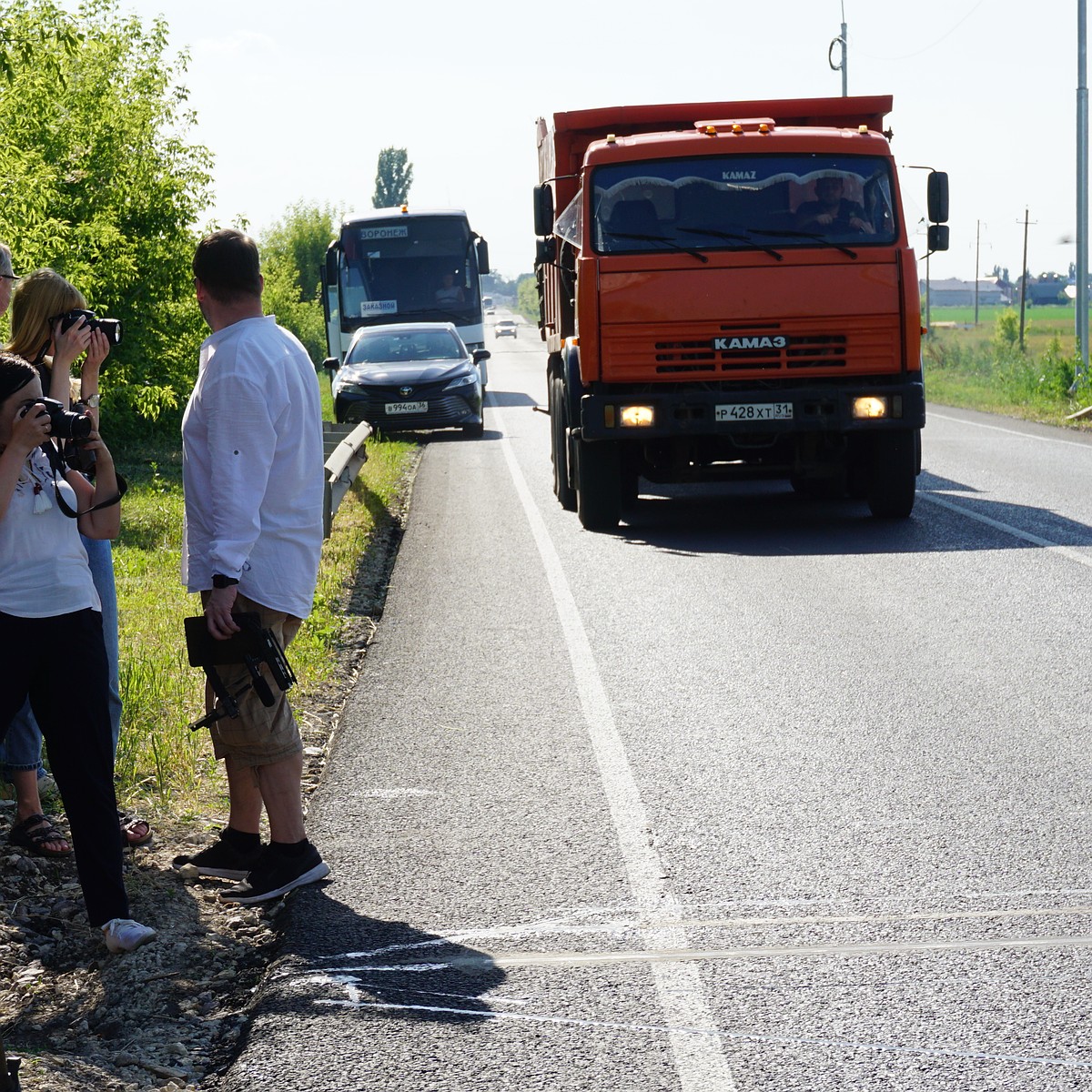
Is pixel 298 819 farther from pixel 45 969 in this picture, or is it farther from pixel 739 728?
pixel 739 728

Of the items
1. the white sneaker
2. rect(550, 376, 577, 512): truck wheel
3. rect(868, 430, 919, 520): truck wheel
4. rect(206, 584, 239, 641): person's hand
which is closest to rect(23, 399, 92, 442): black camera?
rect(206, 584, 239, 641): person's hand

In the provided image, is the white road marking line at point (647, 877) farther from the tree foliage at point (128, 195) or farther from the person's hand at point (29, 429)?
the tree foliage at point (128, 195)

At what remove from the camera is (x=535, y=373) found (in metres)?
55.4

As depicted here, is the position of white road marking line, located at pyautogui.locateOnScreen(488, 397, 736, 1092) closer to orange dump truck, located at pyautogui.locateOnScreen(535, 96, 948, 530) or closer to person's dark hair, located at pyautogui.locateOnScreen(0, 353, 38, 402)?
person's dark hair, located at pyautogui.locateOnScreen(0, 353, 38, 402)

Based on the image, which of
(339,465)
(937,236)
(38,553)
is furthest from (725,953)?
(937,236)

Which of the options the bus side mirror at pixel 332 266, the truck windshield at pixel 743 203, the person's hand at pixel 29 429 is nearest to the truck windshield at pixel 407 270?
the bus side mirror at pixel 332 266

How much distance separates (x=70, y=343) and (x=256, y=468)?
67cm

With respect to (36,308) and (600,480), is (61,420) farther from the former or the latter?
(600,480)

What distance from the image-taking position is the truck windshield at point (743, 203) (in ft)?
41.6

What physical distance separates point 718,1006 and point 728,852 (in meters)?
1.23

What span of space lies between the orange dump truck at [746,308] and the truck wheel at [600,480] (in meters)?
0.01

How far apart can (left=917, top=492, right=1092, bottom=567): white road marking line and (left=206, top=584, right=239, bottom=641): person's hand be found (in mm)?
7233

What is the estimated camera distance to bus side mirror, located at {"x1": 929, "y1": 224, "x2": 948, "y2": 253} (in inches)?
534

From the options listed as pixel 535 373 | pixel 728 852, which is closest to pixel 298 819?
pixel 728 852
